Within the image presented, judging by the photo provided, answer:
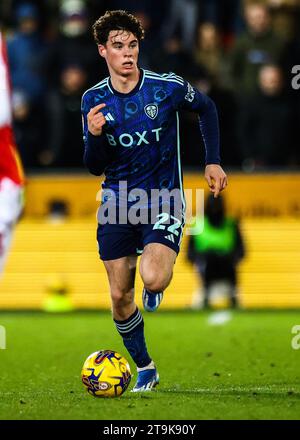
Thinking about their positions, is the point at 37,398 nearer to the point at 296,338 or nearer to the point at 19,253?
the point at 296,338

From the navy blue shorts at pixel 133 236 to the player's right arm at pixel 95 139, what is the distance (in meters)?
0.43

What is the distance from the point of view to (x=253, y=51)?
18219 millimetres

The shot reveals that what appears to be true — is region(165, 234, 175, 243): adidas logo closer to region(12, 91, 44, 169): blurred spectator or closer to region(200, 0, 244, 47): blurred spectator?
region(12, 91, 44, 169): blurred spectator

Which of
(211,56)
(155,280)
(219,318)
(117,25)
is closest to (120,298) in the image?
(155,280)

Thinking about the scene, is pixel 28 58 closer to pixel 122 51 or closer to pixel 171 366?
pixel 171 366

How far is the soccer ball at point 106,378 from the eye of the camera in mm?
8875

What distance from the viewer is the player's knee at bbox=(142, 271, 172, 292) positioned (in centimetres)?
893

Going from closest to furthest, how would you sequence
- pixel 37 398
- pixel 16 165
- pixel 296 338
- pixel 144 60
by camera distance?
pixel 37 398
pixel 16 165
pixel 296 338
pixel 144 60

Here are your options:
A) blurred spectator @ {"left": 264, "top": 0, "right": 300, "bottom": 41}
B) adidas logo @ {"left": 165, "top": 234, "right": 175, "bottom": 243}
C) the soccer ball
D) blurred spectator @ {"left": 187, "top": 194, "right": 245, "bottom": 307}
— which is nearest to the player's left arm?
adidas logo @ {"left": 165, "top": 234, "right": 175, "bottom": 243}

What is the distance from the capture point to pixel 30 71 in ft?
60.5

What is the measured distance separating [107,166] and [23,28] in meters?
9.71

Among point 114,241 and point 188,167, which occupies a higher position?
point 114,241

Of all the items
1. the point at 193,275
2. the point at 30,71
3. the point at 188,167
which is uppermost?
the point at 30,71

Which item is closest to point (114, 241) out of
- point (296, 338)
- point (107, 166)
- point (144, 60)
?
point (107, 166)
